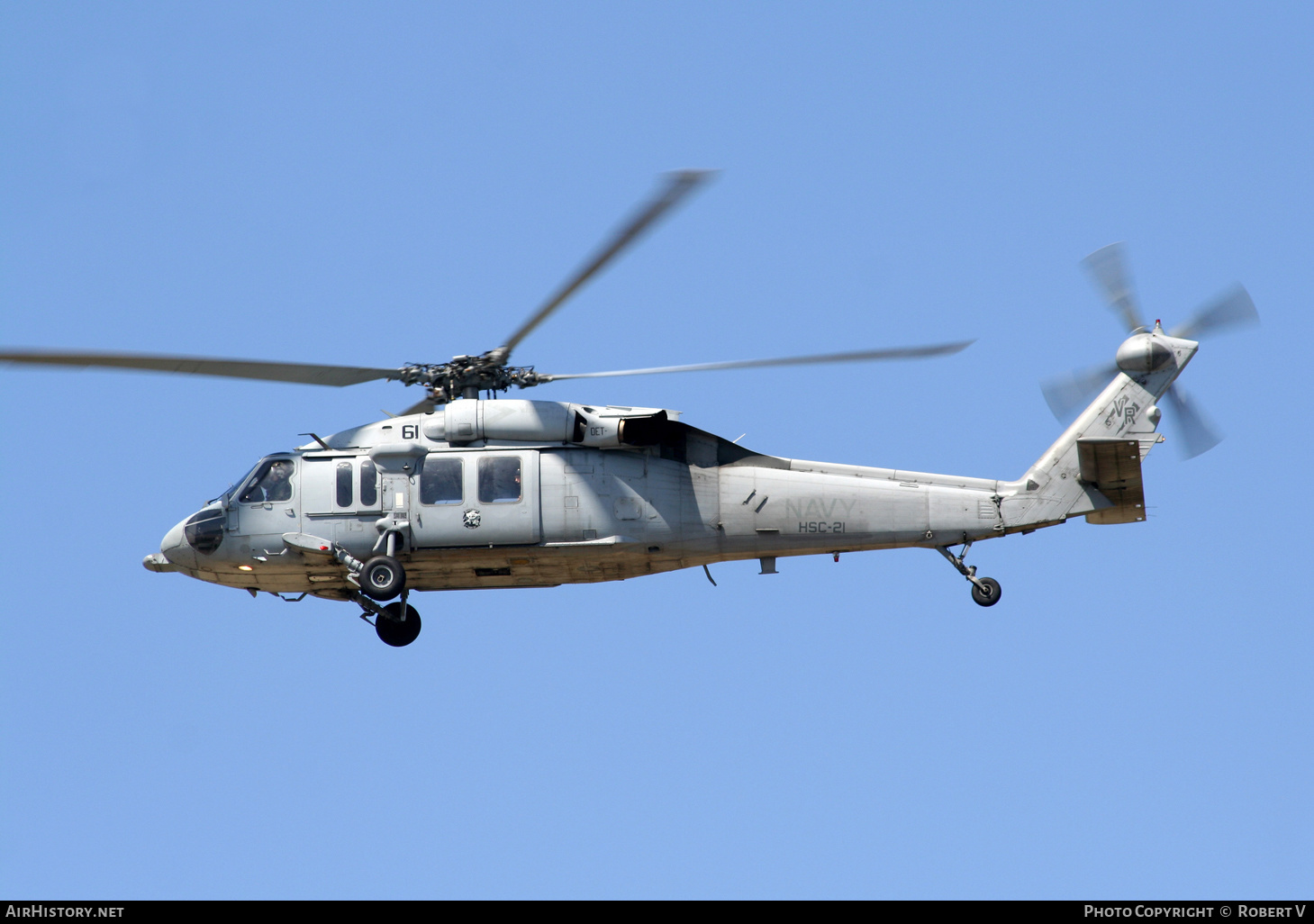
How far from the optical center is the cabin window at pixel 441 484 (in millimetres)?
21609

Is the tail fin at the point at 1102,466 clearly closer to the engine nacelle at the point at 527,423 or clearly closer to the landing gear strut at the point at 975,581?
the landing gear strut at the point at 975,581

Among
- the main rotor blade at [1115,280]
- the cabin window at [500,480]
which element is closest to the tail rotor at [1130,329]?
the main rotor blade at [1115,280]

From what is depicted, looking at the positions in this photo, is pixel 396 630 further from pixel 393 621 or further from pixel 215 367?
pixel 215 367

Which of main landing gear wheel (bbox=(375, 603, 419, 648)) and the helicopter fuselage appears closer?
the helicopter fuselage

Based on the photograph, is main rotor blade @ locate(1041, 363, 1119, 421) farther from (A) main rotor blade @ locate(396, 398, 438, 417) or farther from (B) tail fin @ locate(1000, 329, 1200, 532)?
(A) main rotor blade @ locate(396, 398, 438, 417)

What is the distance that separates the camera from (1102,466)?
72.0 ft

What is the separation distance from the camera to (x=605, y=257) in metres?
18.4

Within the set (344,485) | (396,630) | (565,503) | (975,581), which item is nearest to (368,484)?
(344,485)

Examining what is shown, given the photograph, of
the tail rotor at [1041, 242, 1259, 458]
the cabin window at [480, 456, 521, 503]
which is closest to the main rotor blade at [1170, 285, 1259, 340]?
the tail rotor at [1041, 242, 1259, 458]

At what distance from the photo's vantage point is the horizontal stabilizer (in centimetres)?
2186

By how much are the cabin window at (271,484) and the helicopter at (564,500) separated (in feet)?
0.09

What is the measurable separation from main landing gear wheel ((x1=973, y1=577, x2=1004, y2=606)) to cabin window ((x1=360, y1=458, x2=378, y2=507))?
328 inches
